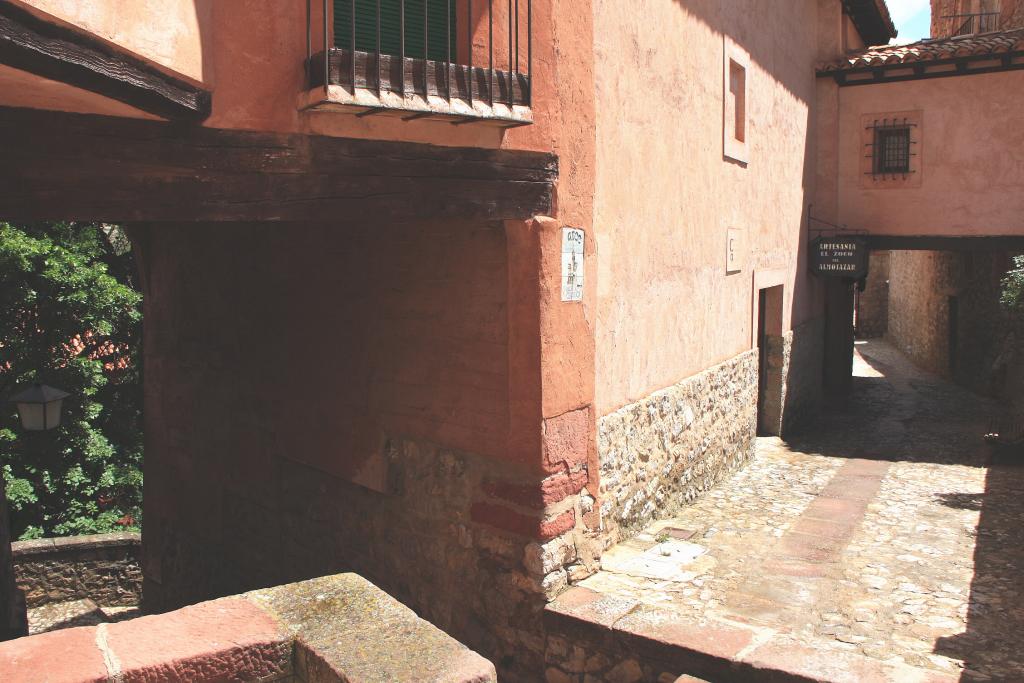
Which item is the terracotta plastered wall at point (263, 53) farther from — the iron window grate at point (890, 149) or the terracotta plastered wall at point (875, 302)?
the terracotta plastered wall at point (875, 302)

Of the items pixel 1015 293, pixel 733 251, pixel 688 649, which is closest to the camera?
pixel 688 649

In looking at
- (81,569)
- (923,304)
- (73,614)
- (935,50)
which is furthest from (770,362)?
(923,304)

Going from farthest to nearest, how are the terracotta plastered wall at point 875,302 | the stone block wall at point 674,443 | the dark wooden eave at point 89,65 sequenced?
1. the terracotta plastered wall at point 875,302
2. the stone block wall at point 674,443
3. the dark wooden eave at point 89,65

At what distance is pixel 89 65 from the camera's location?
3105 mm

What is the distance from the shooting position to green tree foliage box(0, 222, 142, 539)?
10773 mm

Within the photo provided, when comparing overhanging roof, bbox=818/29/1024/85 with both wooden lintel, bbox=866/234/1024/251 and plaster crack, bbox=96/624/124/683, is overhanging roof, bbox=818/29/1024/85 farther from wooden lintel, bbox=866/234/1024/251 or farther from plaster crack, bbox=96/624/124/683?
plaster crack, bbox=96/624/124/683

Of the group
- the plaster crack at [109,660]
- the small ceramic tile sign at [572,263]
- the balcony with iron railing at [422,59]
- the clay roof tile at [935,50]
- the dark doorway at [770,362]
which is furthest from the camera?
the clay roof tile at [935,50]

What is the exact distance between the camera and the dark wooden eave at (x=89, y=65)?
2.90m

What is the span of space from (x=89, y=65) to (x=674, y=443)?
5719 mm

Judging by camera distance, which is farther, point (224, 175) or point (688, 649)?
point (688, 649)

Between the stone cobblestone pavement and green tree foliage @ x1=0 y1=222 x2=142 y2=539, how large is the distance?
25.5 ft

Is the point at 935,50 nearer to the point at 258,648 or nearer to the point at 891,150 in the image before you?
the point at 891,150

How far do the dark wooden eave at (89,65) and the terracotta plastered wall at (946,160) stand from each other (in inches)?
498

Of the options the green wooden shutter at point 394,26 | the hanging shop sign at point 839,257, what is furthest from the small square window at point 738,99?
the green wooden shutter at point 394,26
